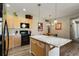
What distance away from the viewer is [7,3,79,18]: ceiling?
184 centimetres

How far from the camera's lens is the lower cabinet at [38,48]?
1.92m

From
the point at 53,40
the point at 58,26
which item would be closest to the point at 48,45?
the point at 53,40

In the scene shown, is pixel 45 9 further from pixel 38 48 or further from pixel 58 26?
pixel 38 48

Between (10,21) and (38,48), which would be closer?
(10,21)

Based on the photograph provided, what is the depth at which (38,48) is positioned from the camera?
6.51ft

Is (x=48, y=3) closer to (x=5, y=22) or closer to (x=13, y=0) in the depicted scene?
(x=13, y=0)

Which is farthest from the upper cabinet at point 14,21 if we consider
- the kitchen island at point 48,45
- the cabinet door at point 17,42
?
the kitchen island at point 48,45

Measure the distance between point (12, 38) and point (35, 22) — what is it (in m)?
0.54

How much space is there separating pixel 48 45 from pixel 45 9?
693 mm

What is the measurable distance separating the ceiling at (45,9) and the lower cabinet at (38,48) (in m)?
0.54

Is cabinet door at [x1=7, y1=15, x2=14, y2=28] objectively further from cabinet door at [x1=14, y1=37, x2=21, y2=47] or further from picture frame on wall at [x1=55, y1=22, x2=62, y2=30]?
picture frame on wall at [x1=55, y1=22, x2=62, y2=30]

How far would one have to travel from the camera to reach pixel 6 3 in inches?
73.7

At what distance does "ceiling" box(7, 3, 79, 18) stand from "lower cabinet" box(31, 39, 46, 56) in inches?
21.4

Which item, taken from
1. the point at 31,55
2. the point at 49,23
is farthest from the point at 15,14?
the point at 31,55
